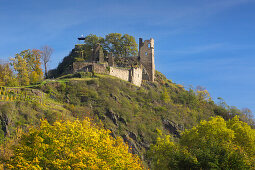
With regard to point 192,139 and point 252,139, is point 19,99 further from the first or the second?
point 252,139

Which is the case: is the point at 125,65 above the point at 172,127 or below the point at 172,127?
above

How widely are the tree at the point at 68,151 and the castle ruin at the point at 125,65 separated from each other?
87.7 feet

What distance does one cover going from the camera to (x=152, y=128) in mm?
47344

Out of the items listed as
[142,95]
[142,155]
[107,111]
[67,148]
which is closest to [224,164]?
[67,148]

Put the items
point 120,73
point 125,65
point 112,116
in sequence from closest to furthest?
point 112,116
point 120,73
point 125,65

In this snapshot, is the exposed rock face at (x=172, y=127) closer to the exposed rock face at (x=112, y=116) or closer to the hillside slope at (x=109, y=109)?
the hillside slope at (x=109, y=109)

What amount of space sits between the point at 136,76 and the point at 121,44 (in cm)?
1154

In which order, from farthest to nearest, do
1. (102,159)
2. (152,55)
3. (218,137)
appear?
(152,55), (218,137), (102,159)

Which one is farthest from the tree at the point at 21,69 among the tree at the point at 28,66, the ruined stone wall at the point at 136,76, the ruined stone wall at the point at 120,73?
the ruined stone wall at the point at 136,76

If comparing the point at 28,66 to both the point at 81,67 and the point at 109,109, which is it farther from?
the point at 109,109

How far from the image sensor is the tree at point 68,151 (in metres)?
21.5

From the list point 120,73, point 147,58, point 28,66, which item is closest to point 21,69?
point 28,66

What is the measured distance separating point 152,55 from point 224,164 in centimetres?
4445

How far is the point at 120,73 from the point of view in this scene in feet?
181
